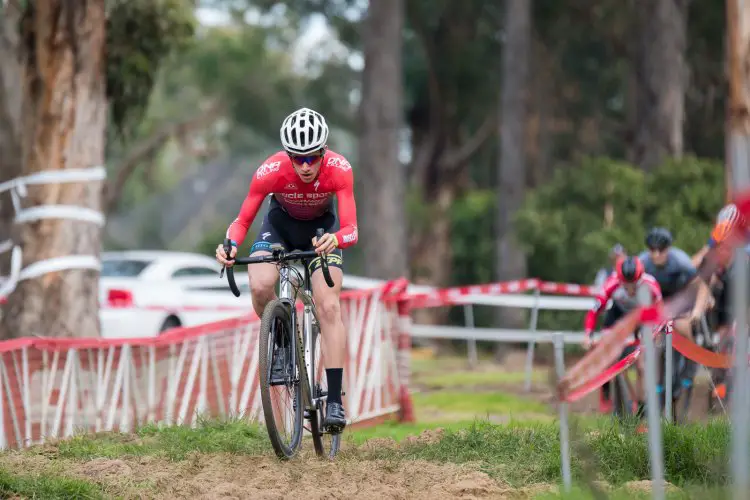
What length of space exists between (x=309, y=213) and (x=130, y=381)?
261cm

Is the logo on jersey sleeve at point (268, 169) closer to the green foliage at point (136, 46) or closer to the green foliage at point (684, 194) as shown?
the green foliage at point (136, 46)

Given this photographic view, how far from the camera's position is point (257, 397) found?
1100cm

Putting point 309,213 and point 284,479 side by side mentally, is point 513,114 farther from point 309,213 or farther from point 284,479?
point 284,479

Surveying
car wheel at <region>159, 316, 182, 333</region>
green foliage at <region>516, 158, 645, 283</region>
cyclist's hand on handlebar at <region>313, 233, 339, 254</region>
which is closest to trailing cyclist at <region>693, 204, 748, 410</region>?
cyclist's hand on handlebar at <region>313, 233, 339, 254</region>

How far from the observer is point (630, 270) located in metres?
10.4

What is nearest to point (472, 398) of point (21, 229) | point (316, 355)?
point (21, 229)

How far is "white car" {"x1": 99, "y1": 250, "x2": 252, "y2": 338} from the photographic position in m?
17.2

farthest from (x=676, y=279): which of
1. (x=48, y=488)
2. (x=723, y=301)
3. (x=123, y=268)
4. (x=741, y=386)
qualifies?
(x=123, y=268)

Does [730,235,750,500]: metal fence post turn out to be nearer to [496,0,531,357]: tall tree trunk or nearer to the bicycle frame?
the bicycle frame

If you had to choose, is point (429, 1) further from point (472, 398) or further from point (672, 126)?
point (472, 398)

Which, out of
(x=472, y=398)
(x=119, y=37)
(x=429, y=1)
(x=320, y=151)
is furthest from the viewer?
(x=429, y=1)

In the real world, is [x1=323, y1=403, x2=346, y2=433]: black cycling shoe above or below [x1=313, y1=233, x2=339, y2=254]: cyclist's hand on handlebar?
below

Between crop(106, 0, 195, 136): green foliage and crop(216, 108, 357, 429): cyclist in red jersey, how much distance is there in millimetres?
8415

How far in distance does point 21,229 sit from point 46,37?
1.83 meters
